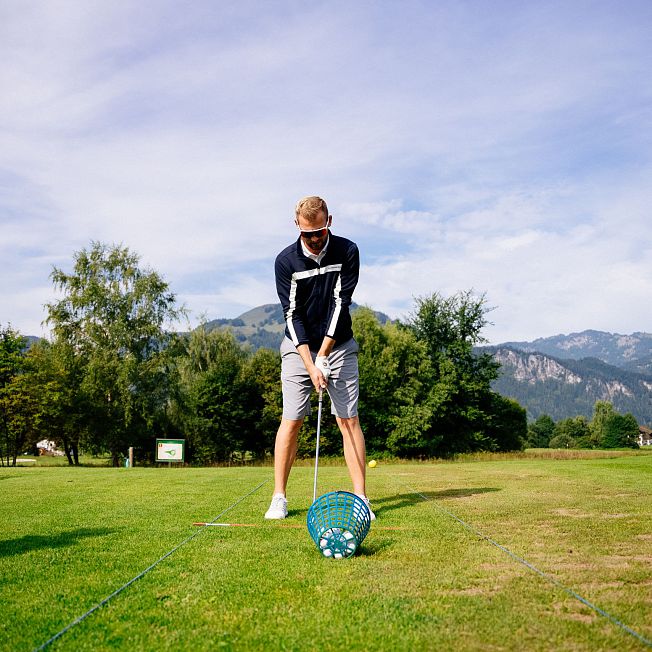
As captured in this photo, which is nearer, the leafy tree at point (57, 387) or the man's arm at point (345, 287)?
the man's arm at point (345, 287)

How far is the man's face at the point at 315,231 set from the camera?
5.12 meters

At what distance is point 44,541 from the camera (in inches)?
173

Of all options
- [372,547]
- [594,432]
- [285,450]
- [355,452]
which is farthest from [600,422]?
[372,547]

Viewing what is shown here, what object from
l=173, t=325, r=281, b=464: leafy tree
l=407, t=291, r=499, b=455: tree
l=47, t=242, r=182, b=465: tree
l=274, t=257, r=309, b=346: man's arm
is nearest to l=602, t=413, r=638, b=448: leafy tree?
l=407, t=291, r=499, b=455: tree

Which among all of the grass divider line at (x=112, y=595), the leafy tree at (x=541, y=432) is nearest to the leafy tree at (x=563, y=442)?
the leafy tree at (x=541, y=432)

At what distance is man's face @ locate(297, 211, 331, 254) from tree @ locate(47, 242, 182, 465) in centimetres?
3109

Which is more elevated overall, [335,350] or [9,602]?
[335,350]

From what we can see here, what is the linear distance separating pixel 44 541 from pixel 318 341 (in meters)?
2.83

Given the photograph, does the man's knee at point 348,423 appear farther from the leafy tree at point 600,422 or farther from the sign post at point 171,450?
the leafy tree at point 600,422

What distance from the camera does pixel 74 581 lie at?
10.5 ft

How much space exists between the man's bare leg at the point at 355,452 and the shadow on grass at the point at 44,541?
2172 millimetres

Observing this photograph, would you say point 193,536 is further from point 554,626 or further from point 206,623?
point 554,626

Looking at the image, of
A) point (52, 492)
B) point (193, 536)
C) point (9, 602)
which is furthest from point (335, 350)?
point (52, 492)

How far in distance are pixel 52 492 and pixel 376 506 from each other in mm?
4770
